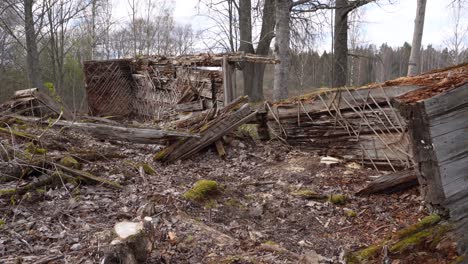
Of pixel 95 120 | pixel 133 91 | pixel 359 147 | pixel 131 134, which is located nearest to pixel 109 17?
pixel 133 91

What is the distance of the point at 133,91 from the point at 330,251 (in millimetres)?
9895

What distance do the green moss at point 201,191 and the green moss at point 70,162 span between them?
1.42 meters

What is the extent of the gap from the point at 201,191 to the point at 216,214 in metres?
0.44

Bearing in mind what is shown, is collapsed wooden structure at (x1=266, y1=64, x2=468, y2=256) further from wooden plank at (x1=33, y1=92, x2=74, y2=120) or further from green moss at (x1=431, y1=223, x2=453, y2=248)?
wooden plank at (x1=33, y1=92, x2=74, y2=120)

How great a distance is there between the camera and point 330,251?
119 inches

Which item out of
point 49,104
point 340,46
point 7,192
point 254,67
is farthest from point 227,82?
point 254,67

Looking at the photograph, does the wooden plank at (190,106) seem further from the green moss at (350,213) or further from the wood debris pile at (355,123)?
the green moss at (350,213)

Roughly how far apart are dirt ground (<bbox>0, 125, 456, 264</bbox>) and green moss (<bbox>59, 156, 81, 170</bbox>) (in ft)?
0.41

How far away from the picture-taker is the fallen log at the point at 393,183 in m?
4.00

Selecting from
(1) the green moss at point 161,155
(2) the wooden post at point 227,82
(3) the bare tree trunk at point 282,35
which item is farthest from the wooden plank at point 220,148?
(3) the bare tree trunk at point 282,35

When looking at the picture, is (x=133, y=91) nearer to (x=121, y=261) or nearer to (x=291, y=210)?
(x=291, y=210)

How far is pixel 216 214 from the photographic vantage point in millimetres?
3619

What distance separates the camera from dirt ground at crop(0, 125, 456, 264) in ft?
8.61

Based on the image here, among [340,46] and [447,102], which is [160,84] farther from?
[447,102]
